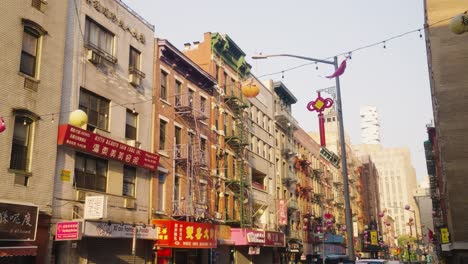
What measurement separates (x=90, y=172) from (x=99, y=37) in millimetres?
7259

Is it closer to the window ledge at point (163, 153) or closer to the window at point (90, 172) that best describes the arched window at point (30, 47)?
the window at point (90, 172)

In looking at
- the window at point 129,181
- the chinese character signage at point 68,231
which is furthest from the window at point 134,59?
the chinese character signage at point 68,231

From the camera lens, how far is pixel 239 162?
40.8 m

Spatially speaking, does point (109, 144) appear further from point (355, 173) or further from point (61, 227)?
point (355, 173)

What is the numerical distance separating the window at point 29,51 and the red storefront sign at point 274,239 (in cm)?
2637

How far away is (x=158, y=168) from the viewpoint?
28.4 m

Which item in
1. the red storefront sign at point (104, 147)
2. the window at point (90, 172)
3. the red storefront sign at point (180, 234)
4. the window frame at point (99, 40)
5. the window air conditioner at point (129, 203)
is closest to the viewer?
the red storefront sign at point (104, 147)

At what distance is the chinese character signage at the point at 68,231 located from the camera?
64.4 ft

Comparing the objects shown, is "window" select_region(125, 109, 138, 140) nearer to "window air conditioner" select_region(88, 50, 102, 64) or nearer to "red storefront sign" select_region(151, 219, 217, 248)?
"window air conditioner" select_region(88, 50, 102, 64)

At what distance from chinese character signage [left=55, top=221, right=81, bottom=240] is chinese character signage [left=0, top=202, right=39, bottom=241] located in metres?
1.41

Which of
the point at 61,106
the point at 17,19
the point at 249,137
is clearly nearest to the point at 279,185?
the point at 249,137

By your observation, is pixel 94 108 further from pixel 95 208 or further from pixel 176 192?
pixel 176 192

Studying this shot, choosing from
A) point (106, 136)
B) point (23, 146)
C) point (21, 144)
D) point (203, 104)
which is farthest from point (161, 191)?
point (21, 144)

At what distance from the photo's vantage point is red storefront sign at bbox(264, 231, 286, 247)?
136 ft
